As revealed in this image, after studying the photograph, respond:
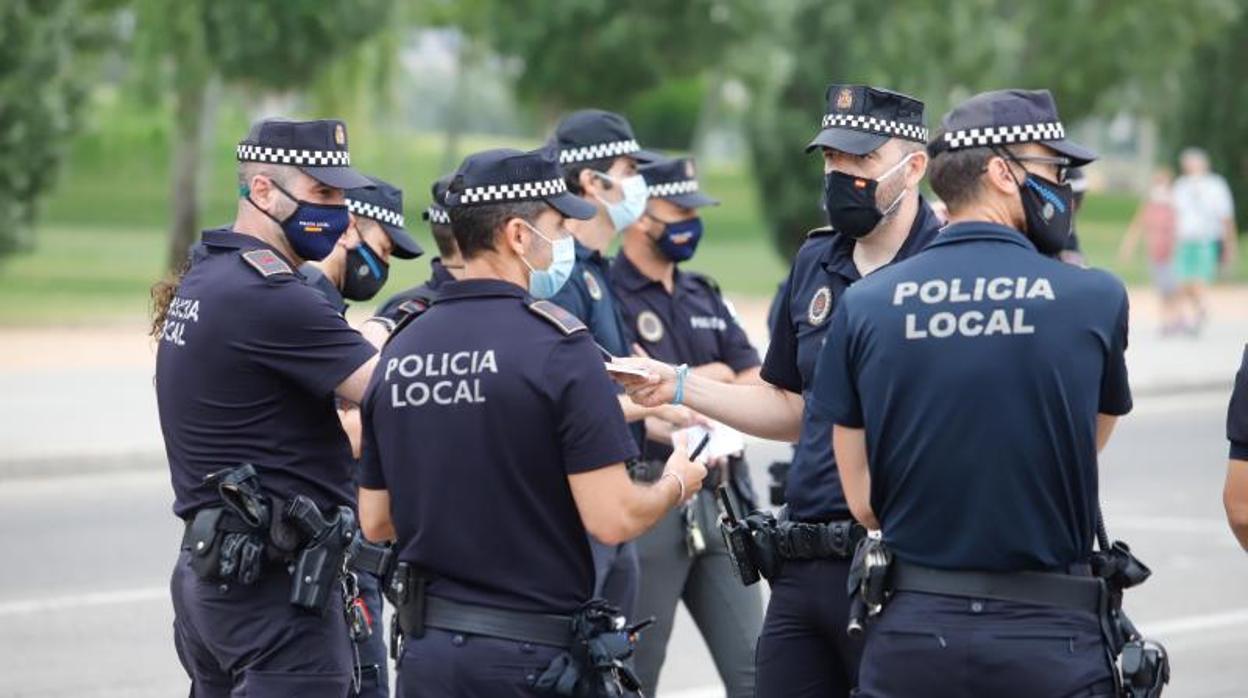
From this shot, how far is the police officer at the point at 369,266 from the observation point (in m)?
6.35

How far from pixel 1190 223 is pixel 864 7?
12.4m

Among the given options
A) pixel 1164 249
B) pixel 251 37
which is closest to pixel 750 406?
pixel 1164 249

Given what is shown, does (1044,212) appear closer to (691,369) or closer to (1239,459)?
(1239,459)

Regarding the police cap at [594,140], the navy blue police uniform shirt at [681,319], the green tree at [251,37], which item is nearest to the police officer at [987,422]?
the navy blue police uniform shirt at [681,319]

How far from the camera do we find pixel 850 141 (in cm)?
558

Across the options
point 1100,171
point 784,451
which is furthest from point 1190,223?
point 1100,171

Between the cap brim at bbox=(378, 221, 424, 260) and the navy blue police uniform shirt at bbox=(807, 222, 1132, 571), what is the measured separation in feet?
8.22

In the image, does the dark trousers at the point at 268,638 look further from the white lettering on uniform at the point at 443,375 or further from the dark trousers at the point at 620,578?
the dark trousers at the point at 620,578

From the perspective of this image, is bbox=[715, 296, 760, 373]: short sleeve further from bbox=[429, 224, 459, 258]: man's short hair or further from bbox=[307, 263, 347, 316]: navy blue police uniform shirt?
bbox=[307, 263, 347, 316]: navy blue police uniform shirt

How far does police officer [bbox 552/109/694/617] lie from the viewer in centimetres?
674

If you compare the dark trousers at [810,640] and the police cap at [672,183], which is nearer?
the dark trousers at [810,640]

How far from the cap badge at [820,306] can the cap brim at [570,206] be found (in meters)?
0.70

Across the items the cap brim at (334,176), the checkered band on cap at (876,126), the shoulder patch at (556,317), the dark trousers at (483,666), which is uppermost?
the checkered band on cap at (876,126)

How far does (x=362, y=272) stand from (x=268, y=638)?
1652mm
